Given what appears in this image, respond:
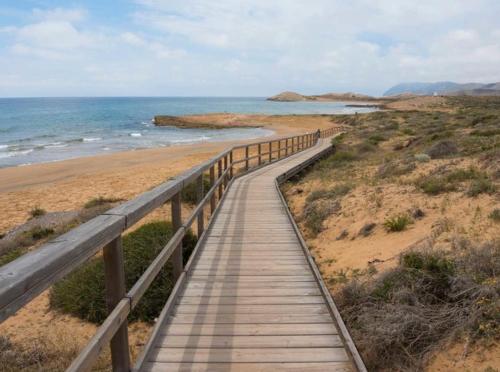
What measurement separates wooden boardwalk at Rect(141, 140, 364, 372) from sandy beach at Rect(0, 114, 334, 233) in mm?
9282

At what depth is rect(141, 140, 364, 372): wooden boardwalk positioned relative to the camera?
294 cm

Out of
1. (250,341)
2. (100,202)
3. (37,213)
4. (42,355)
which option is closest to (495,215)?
(250,341)

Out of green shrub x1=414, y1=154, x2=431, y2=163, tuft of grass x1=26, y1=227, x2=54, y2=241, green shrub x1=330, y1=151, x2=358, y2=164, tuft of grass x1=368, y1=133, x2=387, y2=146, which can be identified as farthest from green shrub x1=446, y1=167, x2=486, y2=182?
tuft of grass x1=368, y1=133, x2=387, y2=146

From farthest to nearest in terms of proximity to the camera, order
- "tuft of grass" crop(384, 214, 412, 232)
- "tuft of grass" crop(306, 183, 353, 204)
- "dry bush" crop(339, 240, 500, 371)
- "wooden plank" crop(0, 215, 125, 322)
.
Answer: "tuft of grass" crop(306, 183, 353, 204) → "tuft of grass" crop(384, 214, 412, 232) → "dry bush" crop(339, 240, 500, 371) → "wooden plank" crop(0, 215, 125, 322)

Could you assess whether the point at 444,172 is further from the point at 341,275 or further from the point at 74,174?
the point at 74,174

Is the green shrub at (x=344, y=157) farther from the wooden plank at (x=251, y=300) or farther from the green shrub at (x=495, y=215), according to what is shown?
the wooden plank at (x=251, y=300)

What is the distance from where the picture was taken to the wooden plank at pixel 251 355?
2945 millimetres

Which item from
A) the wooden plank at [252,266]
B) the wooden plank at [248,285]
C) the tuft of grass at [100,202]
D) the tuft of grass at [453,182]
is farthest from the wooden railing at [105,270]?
the tuft of grass at [100,202]

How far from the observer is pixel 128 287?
5973mm

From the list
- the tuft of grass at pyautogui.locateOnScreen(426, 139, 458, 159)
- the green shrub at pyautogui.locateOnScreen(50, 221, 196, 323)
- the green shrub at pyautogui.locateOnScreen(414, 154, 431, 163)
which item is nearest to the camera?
the green shrub at pyautogui.locateOnScreen(50, 221, 196, 323)

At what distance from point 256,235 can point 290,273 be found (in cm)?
180

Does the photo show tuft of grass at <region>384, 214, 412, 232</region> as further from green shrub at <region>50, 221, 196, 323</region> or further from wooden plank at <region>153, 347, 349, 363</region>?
wooden plank at <region>153, 347, 349, 363</region>

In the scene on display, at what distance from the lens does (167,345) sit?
10.3 ft

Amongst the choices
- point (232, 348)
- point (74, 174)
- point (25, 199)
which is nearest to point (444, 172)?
point (232, 348)
